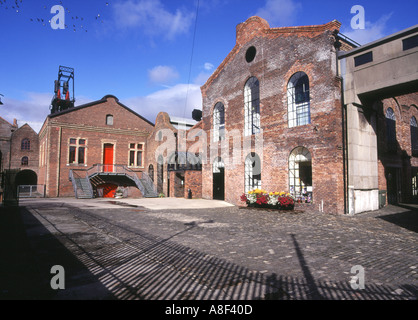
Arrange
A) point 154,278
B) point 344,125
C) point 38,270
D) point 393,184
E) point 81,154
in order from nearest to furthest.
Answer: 1. point 154,278
2. point 38,270
3. point 344,125
4. point 393,184
5. point 81,154

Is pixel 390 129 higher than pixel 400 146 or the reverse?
higher

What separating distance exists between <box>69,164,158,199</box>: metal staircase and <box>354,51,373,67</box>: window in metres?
18.2

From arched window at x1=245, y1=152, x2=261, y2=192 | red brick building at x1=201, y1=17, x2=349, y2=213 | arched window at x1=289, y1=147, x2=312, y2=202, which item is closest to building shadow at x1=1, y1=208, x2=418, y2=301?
red brick building at x1=201, y1=17, x2=349, y2=213

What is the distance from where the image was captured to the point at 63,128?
84.0 ft

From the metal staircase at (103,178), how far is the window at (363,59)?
18.2m

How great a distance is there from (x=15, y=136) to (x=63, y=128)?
14060 mm

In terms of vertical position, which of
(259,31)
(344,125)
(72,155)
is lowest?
(72,155)

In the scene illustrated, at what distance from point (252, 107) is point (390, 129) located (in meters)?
8.22

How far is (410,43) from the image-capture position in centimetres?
1029

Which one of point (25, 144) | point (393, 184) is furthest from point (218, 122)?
point (25, 144)

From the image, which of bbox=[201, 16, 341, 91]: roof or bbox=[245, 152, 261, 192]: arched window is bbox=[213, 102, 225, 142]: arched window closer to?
bbox=[201, 16, 341, 91]: roof

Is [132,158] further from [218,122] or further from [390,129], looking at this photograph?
[390,129]

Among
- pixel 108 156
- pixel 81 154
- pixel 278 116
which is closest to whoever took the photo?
pixel 278 116
